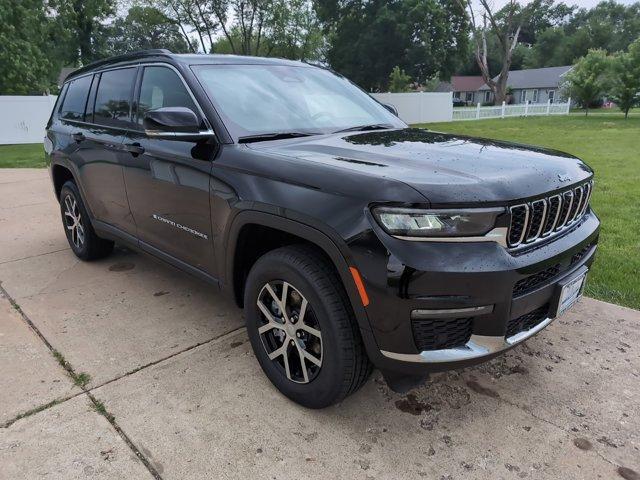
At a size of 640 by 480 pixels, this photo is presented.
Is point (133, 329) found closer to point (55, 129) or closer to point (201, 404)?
point (201, 404)

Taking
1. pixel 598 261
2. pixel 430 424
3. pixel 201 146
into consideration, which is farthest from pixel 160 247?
pixel 598 261

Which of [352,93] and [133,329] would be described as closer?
[133,329]

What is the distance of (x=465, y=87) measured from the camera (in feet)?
248

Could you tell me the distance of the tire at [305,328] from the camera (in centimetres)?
224

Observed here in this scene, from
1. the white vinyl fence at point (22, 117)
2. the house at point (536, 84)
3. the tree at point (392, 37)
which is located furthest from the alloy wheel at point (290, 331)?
the house at point (536, 84)

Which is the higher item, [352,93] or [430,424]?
[352,93]

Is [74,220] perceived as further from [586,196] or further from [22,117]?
[22,117]

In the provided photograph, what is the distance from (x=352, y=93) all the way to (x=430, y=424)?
8.06ft

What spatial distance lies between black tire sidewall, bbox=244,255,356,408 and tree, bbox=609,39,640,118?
29.0 m

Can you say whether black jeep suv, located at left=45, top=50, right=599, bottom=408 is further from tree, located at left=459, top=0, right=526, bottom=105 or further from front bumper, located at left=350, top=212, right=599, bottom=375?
tree, located at left=459, top=0, right=526, bottom=105

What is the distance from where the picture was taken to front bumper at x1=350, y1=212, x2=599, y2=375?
77.4 inches

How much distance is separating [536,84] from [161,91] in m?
70.7

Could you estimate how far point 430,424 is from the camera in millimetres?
2473

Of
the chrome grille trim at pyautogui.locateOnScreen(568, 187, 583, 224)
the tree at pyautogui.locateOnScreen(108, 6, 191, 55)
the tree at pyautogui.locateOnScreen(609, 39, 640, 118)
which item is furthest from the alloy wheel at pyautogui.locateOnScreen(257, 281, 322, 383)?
the tree at pyautogui.locateOnScreen(108, 6, 191, 55)
